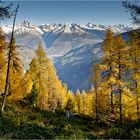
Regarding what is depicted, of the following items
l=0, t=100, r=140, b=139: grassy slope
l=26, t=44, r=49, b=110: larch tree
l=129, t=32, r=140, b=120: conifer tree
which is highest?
l=26, t=44, r=49, b=110: larch tree

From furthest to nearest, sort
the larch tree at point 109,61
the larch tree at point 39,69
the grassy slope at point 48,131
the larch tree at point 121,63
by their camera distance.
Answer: the larch tree at point 39,69 < the larch tree at point 109,61 < the larch tree at point 121,63 < the grassy slope at point 48,131

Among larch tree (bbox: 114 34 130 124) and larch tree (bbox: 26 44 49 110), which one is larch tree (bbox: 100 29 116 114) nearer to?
larch tree (bbox: 114 34 130 124)

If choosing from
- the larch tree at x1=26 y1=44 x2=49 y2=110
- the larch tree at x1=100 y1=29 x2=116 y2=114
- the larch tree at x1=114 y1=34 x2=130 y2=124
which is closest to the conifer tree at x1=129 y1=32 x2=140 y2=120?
the larch tree at x1=114 y1=34 x2=130 y2=124

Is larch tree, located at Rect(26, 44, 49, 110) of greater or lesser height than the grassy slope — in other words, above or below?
above

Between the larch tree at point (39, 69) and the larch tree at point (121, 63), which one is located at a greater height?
the larch tree at point (39, 69)

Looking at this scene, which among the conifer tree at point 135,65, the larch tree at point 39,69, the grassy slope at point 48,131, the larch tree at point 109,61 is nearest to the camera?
the grassy slope at point 48,131

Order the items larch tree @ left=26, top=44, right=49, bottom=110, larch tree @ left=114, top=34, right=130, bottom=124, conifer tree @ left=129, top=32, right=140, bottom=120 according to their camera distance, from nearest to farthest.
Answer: conifer tree @ left=129, top=32, right=140, bottom=120 < larch tree @ left=114, top=34, right=130, bottom=124 < larch tree @ left=26, top=44, right=49, bottom=110

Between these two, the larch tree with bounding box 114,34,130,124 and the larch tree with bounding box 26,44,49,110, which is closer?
the larch tree with bounding box 114,34,130,124

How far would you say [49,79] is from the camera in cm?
6481

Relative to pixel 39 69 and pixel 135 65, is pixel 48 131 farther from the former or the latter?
pixel 39 69

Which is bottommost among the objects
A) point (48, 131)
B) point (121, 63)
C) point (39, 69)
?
point (48, 131)

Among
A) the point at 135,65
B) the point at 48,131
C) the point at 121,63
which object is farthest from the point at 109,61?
the point at 48,131

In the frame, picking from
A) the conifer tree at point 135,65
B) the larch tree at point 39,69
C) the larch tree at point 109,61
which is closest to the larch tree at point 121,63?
the larch tree at point 109,61

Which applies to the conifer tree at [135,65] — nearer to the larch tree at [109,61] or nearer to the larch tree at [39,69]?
the larch tree at [109,61]
